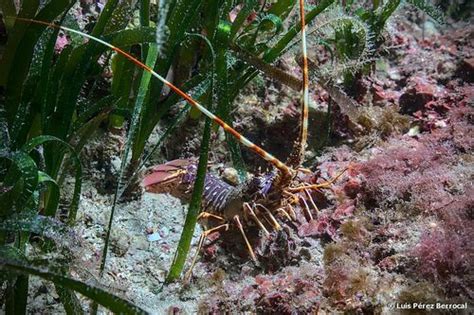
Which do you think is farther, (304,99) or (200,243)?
(200,243)

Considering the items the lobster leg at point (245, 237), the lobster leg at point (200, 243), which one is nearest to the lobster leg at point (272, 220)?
the lobster leg at point (245, 237)

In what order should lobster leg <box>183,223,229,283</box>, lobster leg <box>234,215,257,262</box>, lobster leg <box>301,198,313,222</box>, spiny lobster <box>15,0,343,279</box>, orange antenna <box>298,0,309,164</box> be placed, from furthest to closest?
lobster leg <box>301,198,313,222</box>, spiny lobster <box>15,0,343,279</box>, lobster leg <box>234,215,257,262</box>, lobster leg <box>183,223,229,283</box>, orange antenna <box>298,0,309,164</box>

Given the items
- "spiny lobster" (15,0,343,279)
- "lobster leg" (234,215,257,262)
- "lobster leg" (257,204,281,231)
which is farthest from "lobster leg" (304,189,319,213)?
"lobster leg" (234,215,257,262)

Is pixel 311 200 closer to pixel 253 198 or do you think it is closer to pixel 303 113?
pixel 253 198

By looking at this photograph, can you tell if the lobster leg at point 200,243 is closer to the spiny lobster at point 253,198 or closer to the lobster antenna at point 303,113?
the spiny lobster at point 253,198

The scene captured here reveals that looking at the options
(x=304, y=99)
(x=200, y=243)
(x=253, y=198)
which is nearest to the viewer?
(x=304, y=99)

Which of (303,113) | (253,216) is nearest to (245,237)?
(253,216)

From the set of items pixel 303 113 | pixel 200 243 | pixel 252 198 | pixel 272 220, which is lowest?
pixel 200 243

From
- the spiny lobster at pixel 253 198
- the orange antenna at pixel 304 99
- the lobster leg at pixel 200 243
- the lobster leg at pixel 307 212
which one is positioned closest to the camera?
the orange antenna at pixel 304 99

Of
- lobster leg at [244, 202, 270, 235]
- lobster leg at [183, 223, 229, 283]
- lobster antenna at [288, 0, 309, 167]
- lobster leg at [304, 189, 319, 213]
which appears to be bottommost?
lobster leg at [183, 223, 229, 283]

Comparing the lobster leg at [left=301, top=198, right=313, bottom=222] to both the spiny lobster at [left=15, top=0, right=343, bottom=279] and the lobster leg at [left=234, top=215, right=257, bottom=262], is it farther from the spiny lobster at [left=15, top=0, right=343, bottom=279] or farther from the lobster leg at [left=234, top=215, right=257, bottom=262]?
the lobster leg at [left=234, top=215, right=257, bottom=262]

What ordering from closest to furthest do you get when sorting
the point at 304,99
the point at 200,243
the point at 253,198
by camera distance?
1. the point at 304,99
2. the point at 200,243
3. the point at 253,198
